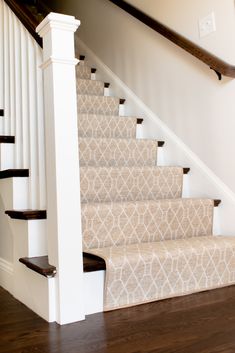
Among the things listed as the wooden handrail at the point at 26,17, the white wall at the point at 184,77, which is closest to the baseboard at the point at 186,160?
the white wall at the point at 184,77

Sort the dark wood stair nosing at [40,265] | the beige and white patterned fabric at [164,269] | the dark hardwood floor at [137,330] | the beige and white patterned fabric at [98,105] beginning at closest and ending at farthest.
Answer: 1. the dark hardwood floor at [137,330]
2. the dark wood stair nosing at [40,265]
3. the beige and white patterned fabric at [164,269]
4. the beige and white patterned fabric at [98,105]

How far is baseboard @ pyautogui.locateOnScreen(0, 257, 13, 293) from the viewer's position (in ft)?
5.87

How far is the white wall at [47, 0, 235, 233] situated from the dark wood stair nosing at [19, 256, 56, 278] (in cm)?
115

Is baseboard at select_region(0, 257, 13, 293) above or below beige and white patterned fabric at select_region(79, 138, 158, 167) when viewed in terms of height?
below

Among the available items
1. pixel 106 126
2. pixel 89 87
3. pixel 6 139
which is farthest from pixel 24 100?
pixel 89 87

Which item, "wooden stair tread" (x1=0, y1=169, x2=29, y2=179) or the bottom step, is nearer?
the bottom step

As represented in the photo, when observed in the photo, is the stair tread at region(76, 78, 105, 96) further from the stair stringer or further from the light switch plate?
the stair stringer

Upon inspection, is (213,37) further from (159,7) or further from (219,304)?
(219,304)

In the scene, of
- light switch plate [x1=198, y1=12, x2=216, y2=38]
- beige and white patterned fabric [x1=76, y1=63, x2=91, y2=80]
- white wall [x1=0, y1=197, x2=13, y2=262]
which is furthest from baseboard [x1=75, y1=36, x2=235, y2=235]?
white wall [x1=0, y1=197, x2=13, y2=262]

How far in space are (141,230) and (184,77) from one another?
1.20 metres

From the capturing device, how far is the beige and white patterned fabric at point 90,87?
314 centimetres

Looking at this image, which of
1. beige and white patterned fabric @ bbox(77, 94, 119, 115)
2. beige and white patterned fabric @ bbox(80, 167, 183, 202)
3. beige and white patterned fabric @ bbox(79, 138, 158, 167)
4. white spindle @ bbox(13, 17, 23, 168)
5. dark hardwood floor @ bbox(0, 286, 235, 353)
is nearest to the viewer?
dark hardwood floor @ bbox(0, 286, 235, 353)

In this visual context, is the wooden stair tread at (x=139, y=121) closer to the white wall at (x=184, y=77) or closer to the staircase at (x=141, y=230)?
the white wall at (x=184, y=77)

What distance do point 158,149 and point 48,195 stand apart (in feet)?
4.39
